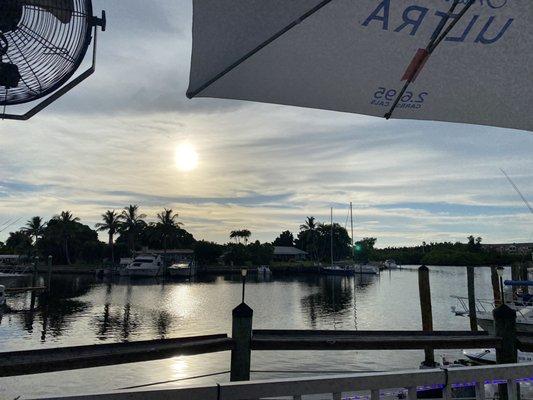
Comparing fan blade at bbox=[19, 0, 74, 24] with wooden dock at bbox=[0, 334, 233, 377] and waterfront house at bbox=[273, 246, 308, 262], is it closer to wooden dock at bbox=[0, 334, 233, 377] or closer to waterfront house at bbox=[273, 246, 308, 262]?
wooden dock at bbox=[0, 334, 233, 377]

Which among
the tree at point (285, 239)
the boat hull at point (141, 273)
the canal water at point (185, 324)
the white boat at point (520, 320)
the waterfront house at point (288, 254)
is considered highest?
the tree at point (285, 239)

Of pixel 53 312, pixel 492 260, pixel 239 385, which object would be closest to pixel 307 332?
pixel 239 385

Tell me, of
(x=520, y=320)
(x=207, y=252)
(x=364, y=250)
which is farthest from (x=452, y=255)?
(x=520, y=320)

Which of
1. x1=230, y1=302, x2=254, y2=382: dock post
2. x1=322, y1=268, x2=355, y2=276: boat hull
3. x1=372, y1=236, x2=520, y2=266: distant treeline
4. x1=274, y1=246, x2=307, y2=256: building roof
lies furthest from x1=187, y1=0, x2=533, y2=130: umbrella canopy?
x1=372, y1=236, x2=520, y2=266: distant treeline

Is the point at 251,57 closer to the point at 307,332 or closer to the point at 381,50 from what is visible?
the point at 381,50

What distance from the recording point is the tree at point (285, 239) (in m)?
138

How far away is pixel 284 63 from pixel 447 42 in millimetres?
1353

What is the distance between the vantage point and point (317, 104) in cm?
379

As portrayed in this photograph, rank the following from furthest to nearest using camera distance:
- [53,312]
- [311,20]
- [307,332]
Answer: [53,312], [307,332], [311,20]

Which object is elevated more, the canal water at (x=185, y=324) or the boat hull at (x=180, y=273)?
the boat hull at (x=180, y=273)

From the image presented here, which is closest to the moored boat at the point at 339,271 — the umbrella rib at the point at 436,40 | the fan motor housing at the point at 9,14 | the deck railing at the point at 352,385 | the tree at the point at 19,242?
the tree at the point at 19,242

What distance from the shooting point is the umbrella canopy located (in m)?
2.92

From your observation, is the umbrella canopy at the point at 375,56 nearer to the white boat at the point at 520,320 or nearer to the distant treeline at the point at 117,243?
the white boat at the point at 520,320

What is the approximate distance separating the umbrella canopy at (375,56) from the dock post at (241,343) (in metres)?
2.34
